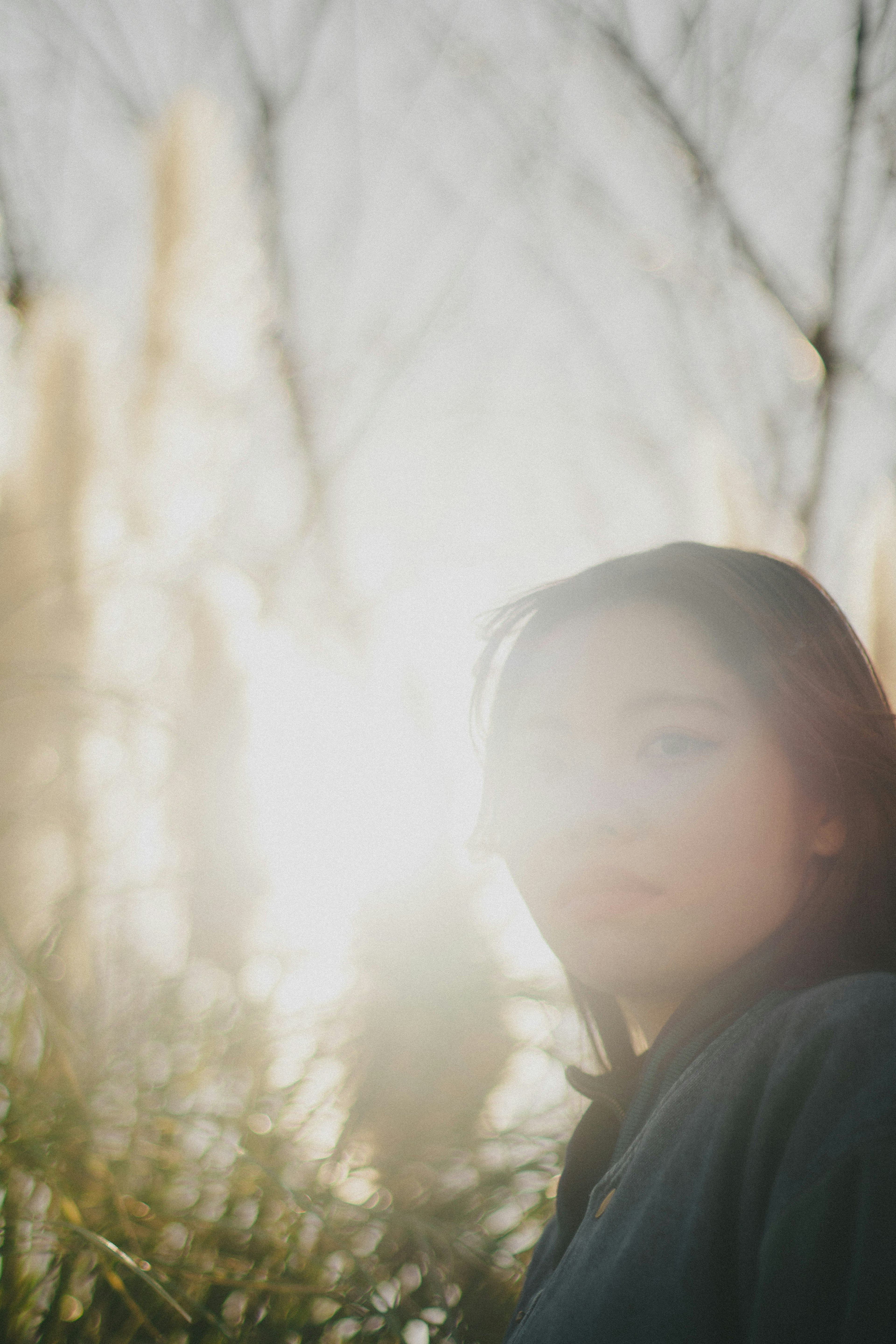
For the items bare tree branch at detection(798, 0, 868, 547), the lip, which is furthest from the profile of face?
bare tree branch at detection(798, 0, 868, 547)

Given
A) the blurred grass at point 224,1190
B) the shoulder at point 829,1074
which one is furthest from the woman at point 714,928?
the blurred grass at point 224,1190

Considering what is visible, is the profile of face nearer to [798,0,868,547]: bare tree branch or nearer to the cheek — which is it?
the cheek

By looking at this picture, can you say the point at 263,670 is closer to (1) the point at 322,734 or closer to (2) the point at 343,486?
(1) the point at 322,734

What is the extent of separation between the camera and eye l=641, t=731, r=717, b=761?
48cm

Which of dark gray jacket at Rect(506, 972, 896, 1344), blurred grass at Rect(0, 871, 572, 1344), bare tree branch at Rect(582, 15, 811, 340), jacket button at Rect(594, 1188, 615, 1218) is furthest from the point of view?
bare tree branch at Rect(582, 15, 811, 340)

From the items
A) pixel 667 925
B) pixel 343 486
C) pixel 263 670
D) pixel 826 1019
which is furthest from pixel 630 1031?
pixel 343 486

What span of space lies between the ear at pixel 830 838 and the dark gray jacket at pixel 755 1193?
95mm

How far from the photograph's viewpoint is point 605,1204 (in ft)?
1.47

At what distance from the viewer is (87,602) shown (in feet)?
3.73

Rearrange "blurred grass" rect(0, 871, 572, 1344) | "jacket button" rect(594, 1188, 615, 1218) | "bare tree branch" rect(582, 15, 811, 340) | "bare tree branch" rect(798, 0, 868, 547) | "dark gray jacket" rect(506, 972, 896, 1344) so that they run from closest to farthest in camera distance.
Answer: "dark gray jacket" rect(506, 972, 896, 1344)
"jacket button" rect(594, 1188, 615, 1218)
"blurred grass" rect(0, 871, 572, 1344)
"bare tree branch" rect(798, 0, 868, 547)
"bare tree branch" rect(582, 15, 811, 340)

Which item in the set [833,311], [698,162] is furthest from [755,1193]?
[698,162]

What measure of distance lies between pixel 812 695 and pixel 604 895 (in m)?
0.16

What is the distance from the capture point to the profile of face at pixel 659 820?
465 mm

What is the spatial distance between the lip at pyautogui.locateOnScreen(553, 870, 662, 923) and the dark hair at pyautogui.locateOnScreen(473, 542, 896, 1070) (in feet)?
0.25
